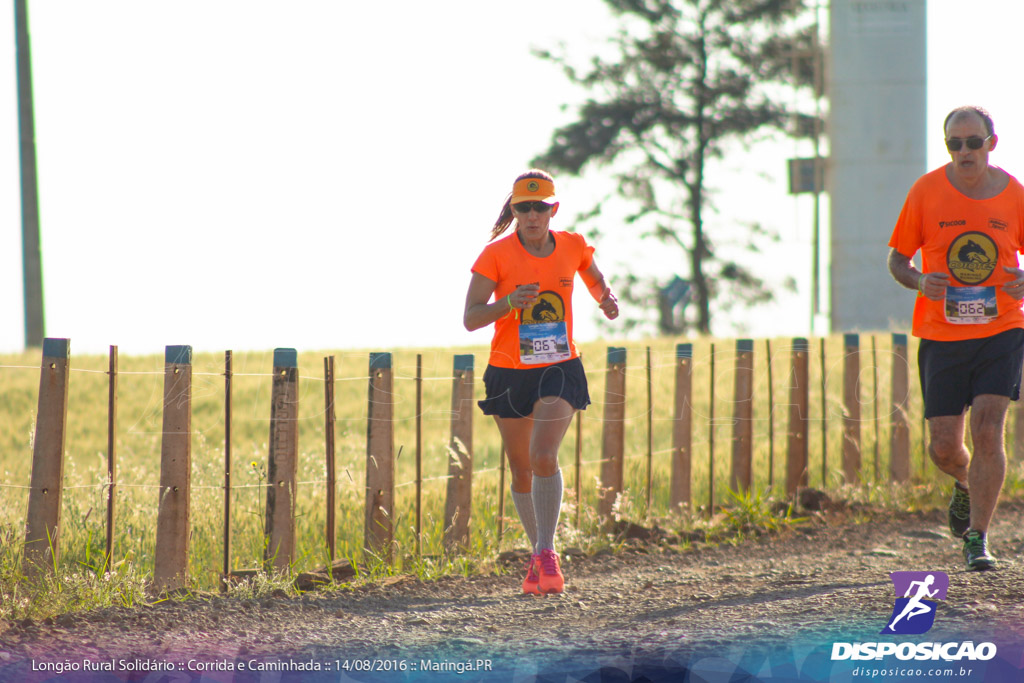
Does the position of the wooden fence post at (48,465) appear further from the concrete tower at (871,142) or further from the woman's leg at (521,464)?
the concrete tower at (871,142)

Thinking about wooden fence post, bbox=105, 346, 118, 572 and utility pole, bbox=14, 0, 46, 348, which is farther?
utility pole, bbox=14, 0, 46, 348

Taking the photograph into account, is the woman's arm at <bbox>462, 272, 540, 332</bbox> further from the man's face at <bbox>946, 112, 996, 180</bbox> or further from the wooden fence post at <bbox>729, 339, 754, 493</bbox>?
the wooden fence post at <bbox>729, 339, 754, 493</bbox>

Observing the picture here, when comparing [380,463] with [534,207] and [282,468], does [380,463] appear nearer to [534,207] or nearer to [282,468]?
[282,468]

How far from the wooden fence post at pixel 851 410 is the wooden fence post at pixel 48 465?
727 cm

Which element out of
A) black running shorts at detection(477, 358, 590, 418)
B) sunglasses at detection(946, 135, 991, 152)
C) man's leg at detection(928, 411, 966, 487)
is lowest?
man's leg at detection(928, 411, 966, 487)

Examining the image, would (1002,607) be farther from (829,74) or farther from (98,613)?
(829,74)

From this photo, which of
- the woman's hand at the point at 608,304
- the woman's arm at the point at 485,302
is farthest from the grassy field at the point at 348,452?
the woman's hand at the point at 608,304

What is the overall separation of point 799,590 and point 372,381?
286cm

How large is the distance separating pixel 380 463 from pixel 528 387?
171cm

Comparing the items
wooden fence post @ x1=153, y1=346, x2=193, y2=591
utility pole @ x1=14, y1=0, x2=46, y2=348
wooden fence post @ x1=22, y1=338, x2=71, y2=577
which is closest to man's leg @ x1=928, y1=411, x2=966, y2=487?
wooden fence post @ x1=153, y1=346, x2=193, y2=591

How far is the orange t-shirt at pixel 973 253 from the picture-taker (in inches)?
236

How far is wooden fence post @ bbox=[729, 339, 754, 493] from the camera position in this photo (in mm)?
9844

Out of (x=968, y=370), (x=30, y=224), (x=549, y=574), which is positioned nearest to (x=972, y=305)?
(x=968, y=370)

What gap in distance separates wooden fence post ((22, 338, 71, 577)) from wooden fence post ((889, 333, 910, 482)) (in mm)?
7645
